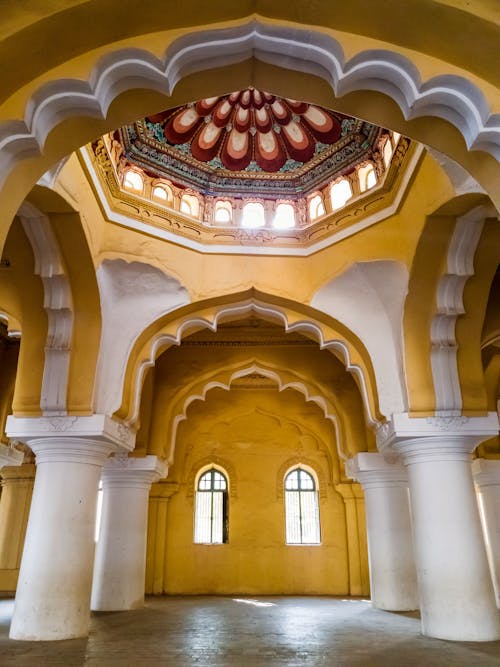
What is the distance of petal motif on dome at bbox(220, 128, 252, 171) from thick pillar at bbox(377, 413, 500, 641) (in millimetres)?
5160

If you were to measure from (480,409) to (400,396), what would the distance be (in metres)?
1.12

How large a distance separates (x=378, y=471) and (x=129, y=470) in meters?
4.99

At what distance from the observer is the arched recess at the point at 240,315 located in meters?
8.66

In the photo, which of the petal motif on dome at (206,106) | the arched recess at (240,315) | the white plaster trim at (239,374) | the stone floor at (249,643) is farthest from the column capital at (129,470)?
the petal motif on dome at (206,106)

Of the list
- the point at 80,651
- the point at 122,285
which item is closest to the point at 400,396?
the point at 122,285

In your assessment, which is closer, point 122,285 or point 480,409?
point 480,409

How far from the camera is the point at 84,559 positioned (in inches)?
293

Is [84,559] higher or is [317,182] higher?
[317,182]

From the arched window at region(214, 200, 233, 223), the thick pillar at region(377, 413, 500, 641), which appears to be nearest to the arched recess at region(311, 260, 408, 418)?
the thick pillar at region(377, 413, 500, 641)

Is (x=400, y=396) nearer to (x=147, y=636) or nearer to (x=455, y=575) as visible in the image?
(x=455, y=575)

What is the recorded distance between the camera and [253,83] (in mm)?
4359

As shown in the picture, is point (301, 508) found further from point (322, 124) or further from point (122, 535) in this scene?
point (322, 124)

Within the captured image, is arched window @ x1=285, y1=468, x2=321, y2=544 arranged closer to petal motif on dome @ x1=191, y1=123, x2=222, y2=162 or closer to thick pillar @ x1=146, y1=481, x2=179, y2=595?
thick pillar @ x1=146, y1=481, x2=179, y2=595

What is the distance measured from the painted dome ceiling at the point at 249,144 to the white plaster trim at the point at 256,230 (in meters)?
1.07
